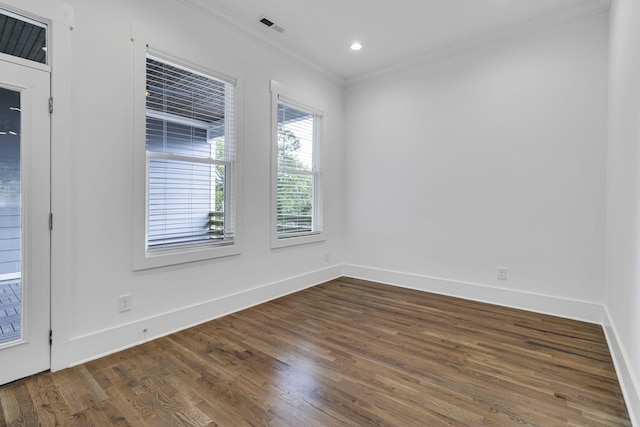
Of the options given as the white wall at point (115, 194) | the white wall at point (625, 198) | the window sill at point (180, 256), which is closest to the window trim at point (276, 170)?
the white wall at point (115, 194)

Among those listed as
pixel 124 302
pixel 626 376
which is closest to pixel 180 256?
pixel 124 302

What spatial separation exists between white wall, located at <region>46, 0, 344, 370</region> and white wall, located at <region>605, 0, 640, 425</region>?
118 inches

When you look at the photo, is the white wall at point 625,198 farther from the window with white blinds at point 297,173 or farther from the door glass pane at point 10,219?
the door glass pane at point 10,219

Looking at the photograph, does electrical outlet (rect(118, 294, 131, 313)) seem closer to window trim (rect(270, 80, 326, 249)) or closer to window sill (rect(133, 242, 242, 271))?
window sill (rect(133, 242, 242, 271))

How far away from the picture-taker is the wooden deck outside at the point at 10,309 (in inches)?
76.8

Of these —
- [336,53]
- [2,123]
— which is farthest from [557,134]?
[2,123]

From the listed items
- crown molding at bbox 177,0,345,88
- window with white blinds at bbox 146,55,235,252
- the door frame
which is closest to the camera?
the door frame

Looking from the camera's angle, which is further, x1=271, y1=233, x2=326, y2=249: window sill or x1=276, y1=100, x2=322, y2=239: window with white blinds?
x1=276, y1=100, x2=322, y2=239: window with white blinds

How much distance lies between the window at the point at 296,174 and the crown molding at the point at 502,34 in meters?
1.23

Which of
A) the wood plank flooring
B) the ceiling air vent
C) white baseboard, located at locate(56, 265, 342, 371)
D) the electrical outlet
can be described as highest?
the ceiling air vent

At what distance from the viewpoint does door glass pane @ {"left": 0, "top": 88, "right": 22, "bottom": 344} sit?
1946mm

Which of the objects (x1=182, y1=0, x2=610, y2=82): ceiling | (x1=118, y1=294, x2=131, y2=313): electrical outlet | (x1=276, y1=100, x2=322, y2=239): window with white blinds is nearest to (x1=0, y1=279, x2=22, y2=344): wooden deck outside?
(x1=118, y1=294, x2=131, y2=313): electrical outlet

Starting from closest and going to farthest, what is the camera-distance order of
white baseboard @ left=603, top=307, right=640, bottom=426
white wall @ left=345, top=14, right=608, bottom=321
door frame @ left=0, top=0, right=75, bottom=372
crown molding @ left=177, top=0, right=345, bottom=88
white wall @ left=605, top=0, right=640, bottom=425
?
white baseboard @ left=603, top=307, right=640, bottom=426
white wall @ left=605, top=0, right=640, bottom=425
door frame @ left=0, top=0, right=75, bottom=372
crown molding @ left=177, top=0, right=345, bottom=88
white wall @ left=345, top=14, right=608, bottom=321

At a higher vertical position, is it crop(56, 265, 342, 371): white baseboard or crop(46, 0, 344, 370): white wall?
crop(46, 0, 344, 370): white wall
